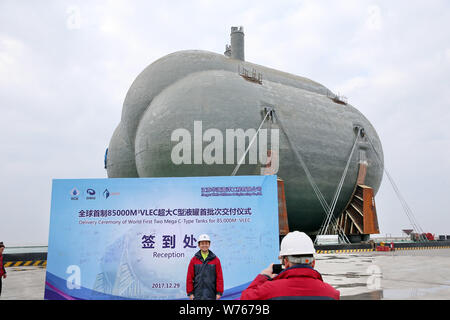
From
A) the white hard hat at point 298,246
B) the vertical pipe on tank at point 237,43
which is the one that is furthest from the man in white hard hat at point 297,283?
the vertical pipe on tank at point 237,43

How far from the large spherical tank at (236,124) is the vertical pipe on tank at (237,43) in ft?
5.43

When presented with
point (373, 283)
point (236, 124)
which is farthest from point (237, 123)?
point (373, 283)

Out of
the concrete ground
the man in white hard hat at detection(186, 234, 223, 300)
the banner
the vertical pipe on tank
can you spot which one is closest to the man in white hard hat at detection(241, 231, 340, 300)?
the man in white hard hat at detection(186, 234, 223, 300)

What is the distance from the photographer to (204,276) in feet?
18.0

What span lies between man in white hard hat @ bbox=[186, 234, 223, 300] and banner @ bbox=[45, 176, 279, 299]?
3.18ft

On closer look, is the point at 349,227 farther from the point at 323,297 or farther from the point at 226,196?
the point at 323,297

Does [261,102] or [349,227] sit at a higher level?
[261,102]

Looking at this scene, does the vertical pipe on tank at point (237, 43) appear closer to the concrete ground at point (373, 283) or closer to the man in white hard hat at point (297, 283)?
the concrete ground at point (373, 283)

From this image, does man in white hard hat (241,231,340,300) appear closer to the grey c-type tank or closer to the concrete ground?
the concrete ground

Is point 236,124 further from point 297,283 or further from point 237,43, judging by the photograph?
point 297,283

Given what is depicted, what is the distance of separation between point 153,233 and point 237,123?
578 inches
